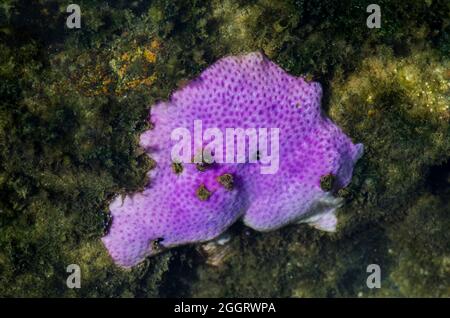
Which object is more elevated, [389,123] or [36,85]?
[36,85]

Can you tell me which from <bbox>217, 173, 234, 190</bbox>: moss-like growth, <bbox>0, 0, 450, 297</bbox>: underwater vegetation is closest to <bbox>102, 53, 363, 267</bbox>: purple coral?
<bbox>217, 173, 234, 190</bbox>: moss-like growth

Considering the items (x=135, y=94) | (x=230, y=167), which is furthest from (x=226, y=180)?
(x=135, y=94)

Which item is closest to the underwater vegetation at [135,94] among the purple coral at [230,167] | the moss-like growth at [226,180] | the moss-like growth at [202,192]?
the purple coral at [230,167]

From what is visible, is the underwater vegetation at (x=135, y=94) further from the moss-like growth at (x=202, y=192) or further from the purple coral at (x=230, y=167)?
the moss-like growth at (x=202, y=192)

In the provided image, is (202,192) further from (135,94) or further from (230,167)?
(135,94)

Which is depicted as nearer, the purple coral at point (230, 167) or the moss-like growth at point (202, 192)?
the purple coral at point (230, 167)

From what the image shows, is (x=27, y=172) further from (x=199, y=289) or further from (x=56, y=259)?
(x=199, y=289)
